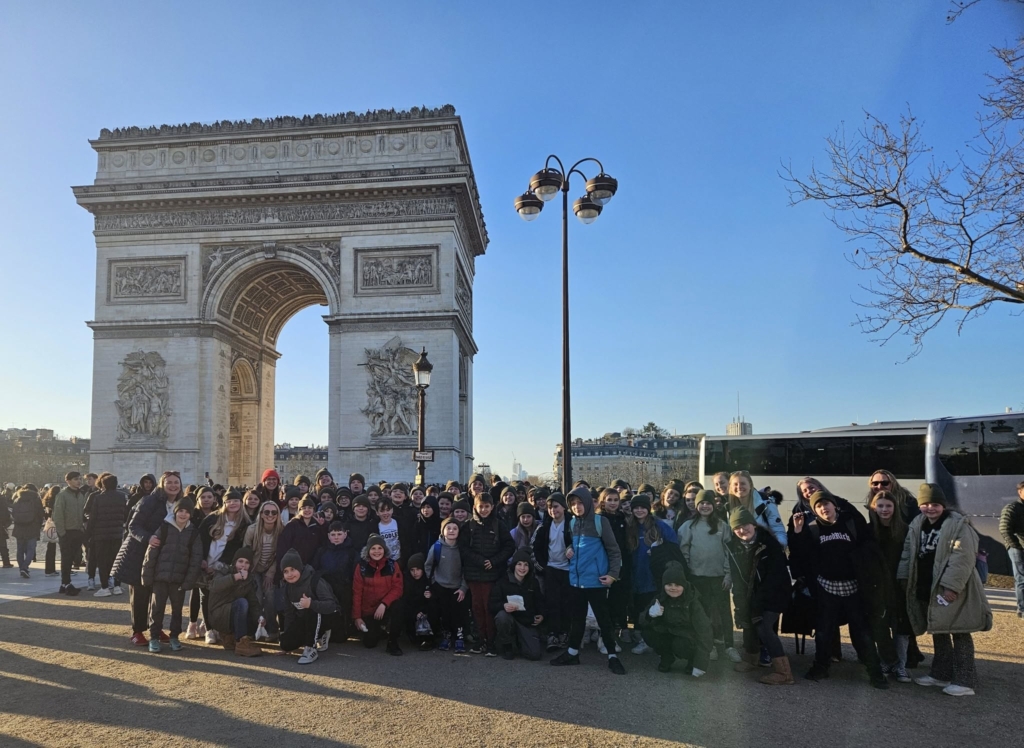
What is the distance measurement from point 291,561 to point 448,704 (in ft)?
8.43

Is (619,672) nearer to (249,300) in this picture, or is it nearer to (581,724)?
(581,724)

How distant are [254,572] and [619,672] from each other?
4.07 metres

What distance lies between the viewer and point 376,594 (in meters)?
7.90

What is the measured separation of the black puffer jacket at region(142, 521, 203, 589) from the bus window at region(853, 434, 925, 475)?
14.3 metres

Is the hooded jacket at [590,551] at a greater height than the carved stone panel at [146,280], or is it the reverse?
the carved stone panel at [146,280]

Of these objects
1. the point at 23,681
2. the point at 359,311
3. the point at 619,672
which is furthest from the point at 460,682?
the point at 359,311

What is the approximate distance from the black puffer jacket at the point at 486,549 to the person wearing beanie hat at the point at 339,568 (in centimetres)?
134

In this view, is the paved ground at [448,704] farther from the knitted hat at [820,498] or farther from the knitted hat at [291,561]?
the knitted hat at [820,498]

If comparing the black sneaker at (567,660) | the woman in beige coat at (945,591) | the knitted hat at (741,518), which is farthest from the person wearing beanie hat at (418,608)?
the woman in beige coat at (945,591)

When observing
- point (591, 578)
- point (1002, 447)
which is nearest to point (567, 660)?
point (591, 578)

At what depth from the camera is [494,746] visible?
16.6 ft

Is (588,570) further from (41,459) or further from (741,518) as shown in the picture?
(41,459)

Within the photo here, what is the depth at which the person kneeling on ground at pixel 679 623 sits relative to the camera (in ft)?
22.7

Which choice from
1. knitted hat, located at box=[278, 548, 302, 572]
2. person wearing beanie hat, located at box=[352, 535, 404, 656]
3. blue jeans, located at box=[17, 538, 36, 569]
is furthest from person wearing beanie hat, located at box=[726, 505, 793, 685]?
blue jeans, located at box=[17, 538, 36, 569]
